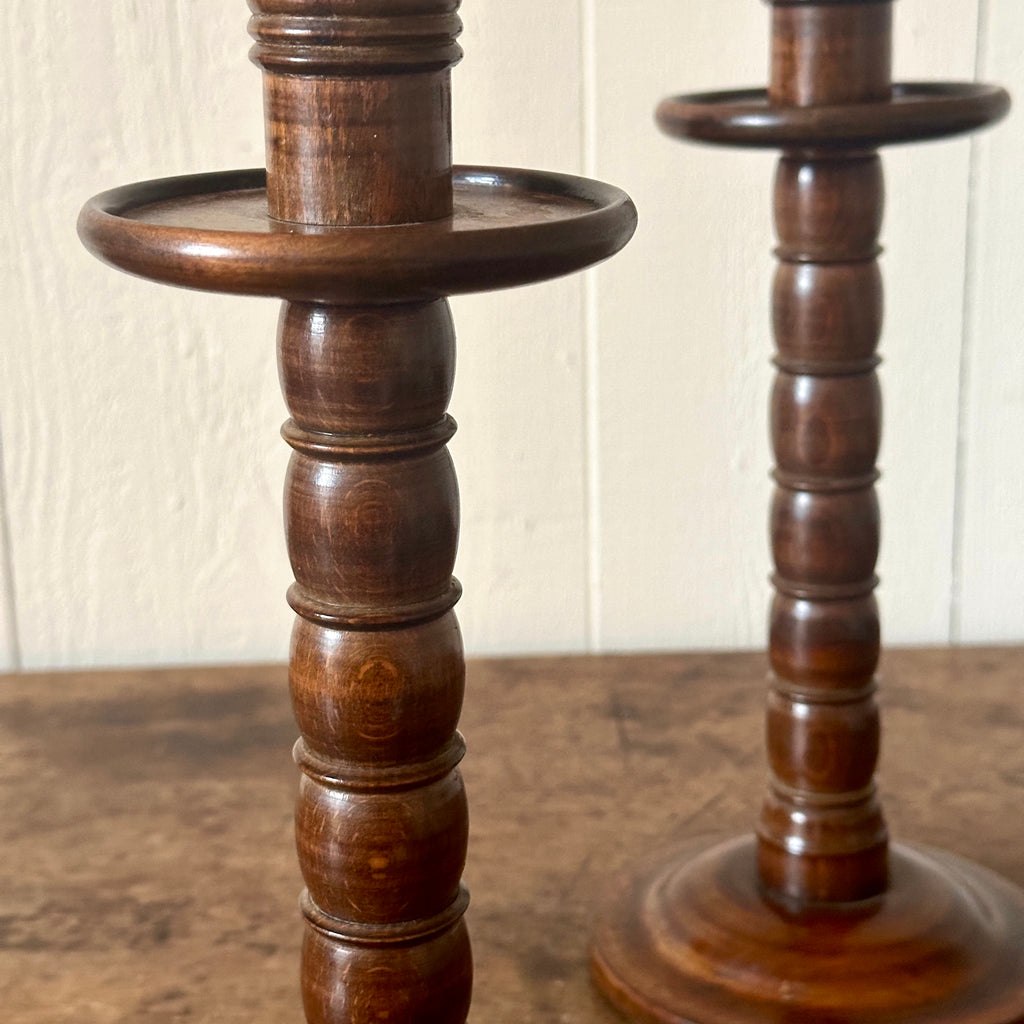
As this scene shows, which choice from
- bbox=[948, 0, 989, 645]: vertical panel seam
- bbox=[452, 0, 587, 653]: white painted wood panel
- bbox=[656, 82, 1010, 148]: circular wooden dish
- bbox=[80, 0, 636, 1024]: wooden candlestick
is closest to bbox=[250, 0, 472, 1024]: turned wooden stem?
bbox=[80, 0, 636, 1024]: wooden candlestick

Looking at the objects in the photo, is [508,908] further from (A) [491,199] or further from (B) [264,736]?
(A) [491,199]

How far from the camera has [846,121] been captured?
866 mm

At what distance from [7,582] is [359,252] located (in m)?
1.11

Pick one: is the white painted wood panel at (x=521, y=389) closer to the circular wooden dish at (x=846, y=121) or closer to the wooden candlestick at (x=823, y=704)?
the wooden candlestick at (x=823, y=704)

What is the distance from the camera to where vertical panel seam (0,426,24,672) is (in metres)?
1.54

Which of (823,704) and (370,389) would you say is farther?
(823,704)

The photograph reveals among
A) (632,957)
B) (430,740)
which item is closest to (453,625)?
(430,740)

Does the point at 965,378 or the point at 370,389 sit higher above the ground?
the point at 370,389

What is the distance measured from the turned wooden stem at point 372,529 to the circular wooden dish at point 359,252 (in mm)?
27

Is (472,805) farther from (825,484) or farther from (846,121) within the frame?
(846,121)

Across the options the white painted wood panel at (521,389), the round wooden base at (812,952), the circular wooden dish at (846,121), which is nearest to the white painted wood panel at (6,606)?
the white painted wood panel at (521,389)

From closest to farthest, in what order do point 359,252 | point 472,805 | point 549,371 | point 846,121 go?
point 359,252, point 846,121, point 472,805, point 549,371

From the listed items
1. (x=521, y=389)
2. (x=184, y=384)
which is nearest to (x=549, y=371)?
(x=521, y=389)

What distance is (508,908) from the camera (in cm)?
110
